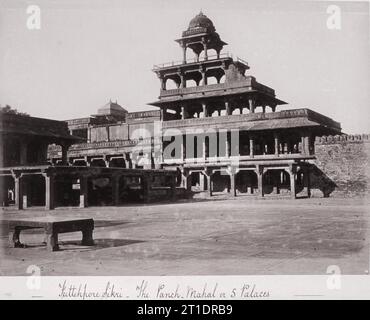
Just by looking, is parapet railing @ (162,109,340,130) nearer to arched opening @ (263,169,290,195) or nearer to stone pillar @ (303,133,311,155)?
stone pillar @ (303,133,311,155)

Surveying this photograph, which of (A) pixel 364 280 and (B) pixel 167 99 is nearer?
(A) pixel 364 280

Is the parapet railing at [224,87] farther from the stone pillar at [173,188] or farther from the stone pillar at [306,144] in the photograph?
the stone pillar at [173,188]

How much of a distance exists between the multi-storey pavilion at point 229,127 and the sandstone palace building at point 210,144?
0.28ft

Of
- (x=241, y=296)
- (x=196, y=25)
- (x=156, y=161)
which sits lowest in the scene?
(x=241, y=296)

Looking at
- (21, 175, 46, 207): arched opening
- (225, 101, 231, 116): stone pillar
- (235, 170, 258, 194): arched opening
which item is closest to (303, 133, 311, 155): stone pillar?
(235, 170, 258, 194): arched opening

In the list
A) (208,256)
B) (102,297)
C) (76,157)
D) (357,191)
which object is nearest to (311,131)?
(357,191)

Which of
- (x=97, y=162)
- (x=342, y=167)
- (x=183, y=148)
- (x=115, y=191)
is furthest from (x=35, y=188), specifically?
(x=342, y=167)

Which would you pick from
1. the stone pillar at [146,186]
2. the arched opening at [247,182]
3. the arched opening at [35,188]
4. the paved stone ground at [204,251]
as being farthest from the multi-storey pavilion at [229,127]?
the paved stone ground at [204,251]

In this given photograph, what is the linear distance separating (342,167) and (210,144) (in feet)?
38.0

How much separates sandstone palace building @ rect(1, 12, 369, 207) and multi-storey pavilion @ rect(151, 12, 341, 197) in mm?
86

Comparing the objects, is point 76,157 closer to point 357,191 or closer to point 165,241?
point 357,191

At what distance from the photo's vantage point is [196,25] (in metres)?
45.2

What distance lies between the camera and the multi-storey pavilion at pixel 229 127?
3500 centimetres

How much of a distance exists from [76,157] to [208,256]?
39619 millimetres
